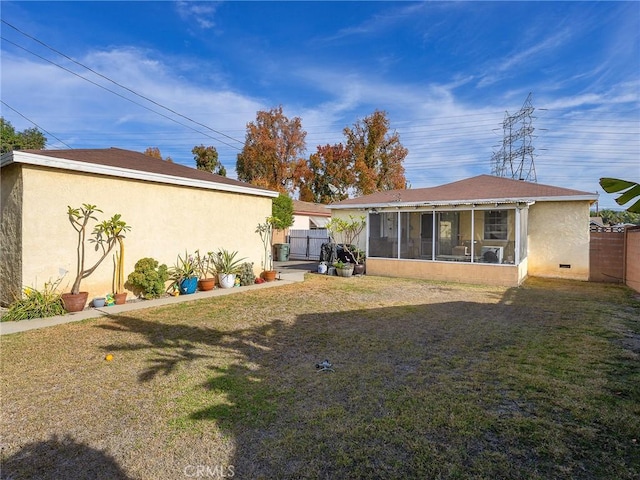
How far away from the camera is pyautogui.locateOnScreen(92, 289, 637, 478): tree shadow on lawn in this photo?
2.70 meters

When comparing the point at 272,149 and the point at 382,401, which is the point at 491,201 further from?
the point at 272,149

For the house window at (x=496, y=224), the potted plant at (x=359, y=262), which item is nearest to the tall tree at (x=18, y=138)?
the potted plant at (x=359, y=262)

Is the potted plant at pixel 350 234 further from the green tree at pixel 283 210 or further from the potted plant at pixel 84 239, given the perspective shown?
the potted plant at pixel 84 239

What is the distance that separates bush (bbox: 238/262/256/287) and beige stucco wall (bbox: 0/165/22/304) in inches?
222

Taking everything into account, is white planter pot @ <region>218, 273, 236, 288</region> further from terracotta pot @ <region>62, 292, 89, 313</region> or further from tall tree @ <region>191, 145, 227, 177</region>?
tall tree @ <region>191, 145, 227, 177</region>

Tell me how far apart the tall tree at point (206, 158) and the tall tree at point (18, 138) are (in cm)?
1371

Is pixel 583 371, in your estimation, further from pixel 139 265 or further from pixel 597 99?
pixel 597 99

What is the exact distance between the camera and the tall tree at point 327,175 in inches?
1363

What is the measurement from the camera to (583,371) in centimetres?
450

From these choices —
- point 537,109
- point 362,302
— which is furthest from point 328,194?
point 362,302

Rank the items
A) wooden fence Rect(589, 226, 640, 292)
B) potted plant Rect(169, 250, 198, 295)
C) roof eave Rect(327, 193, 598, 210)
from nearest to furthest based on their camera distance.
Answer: potted plant Rect(169, 250, 198, 295)
roof eave Rect(327, 193, 598, 210)
wooden fence Rect(589, 226, 640, 292)

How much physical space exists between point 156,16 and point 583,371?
16531mm

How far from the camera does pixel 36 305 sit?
715cm

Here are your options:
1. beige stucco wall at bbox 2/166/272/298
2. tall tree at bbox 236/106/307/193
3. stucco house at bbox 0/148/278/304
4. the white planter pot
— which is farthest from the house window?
tall tree at bbox 236/106/307/193
